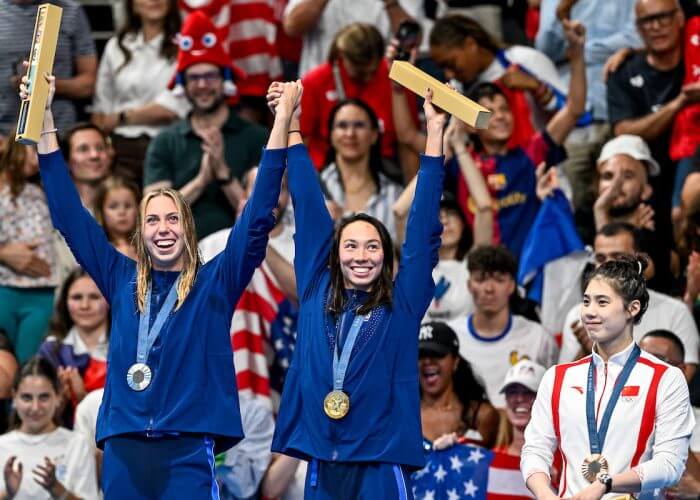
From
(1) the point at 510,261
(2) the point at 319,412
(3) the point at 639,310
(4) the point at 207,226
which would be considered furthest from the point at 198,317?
(4) the point at 207,226

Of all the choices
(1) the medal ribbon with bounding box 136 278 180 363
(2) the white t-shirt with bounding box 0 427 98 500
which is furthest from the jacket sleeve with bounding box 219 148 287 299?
(2) the white t-shirt with bounding box 0 427 98 500

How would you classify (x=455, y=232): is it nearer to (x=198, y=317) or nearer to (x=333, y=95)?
(x=333, y=95)

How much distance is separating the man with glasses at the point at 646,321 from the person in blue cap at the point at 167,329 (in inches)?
98.7

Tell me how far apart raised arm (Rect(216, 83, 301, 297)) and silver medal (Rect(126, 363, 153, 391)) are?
51cm

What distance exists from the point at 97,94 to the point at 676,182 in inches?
166

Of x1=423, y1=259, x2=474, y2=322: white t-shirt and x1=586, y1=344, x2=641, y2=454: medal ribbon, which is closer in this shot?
x1=586, y1=344, x2=641, y2=454: medal ribbon

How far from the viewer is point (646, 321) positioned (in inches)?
360

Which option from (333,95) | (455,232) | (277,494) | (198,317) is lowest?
(277,494)

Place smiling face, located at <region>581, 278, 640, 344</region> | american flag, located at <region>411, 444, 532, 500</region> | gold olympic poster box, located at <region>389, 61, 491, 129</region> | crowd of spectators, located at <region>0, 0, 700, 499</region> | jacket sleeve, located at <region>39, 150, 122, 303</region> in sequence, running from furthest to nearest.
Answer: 1. crowd of spectators, located at <region>0, 0, 700, 499</region>
2. american flag, located at <region>411, 444, 532, 500</region>
3. jacket sleeve, located at <region>39, 150, 122, 303</region>
4. gold olympic poster box, located at <region>389, 61, 491, 129</region>
5. smiling face, located at <region>581, 278, 640, 344</region>

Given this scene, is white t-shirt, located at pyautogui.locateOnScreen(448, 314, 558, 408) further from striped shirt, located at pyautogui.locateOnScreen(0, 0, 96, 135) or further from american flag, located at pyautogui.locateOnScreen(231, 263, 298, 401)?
striped shirt, located at pyautogui.locateOnScreen(0, 0, 96, 135)

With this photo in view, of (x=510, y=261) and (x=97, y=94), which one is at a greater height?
(x=97, y=94)

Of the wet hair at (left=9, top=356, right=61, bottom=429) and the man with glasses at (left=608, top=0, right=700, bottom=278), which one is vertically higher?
the man with glasses at (left=608, top=0, right=700, bottom=278)

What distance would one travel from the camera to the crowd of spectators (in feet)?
29.8

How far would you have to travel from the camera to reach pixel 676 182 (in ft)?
34.2
